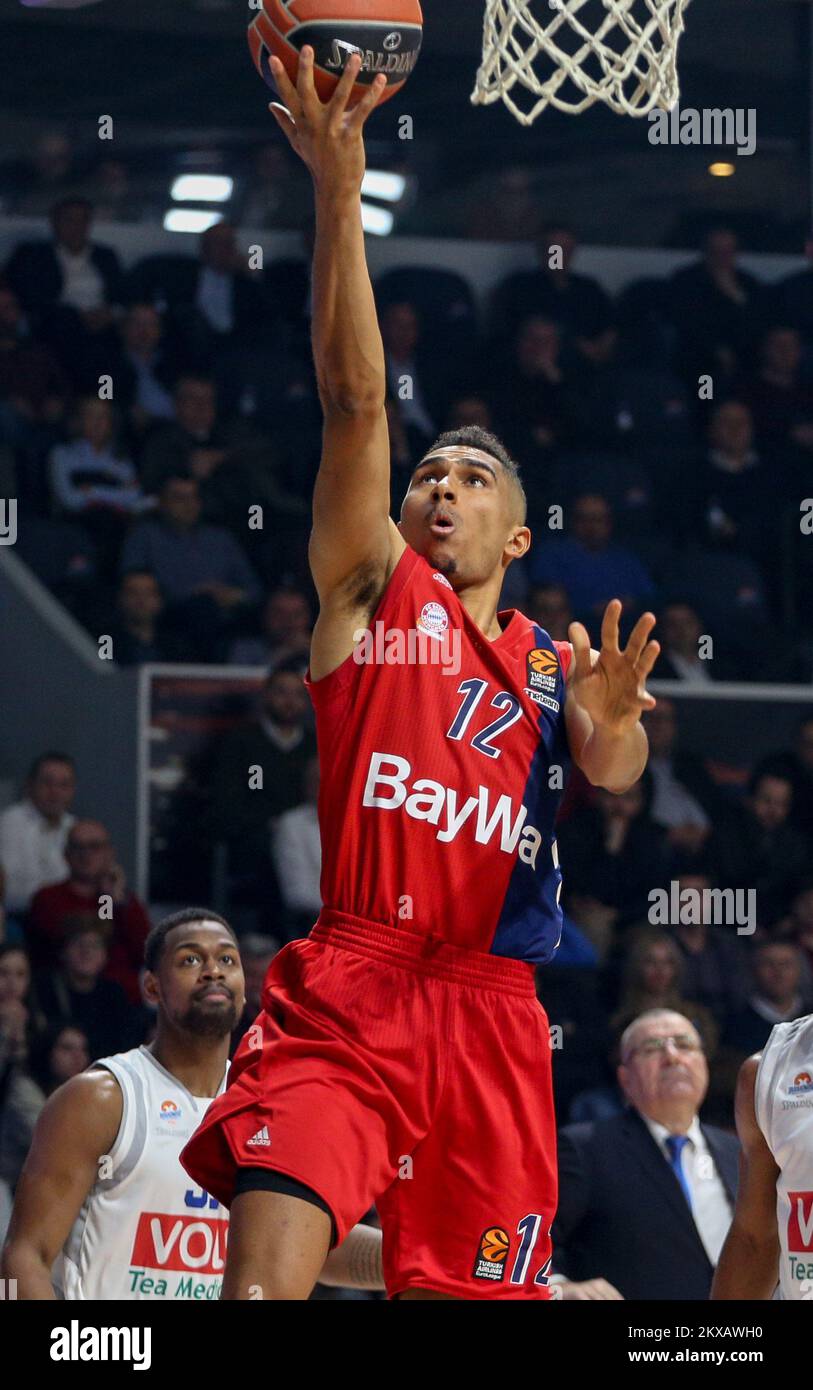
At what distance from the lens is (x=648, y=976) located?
7.82 meters

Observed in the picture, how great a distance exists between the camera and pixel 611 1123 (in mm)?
6113

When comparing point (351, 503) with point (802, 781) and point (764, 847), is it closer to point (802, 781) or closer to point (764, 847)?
point (764, 847)

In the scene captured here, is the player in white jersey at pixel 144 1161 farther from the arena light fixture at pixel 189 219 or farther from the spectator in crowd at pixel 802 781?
the arena light fixture at pixel 189 219

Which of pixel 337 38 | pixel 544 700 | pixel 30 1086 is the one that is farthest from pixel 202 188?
pixel 544 700

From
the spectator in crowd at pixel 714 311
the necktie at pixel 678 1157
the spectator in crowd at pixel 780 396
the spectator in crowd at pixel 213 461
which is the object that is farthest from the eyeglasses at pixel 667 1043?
the spectator in crowd at pixel 714 311

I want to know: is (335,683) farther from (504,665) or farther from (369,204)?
(369,204)

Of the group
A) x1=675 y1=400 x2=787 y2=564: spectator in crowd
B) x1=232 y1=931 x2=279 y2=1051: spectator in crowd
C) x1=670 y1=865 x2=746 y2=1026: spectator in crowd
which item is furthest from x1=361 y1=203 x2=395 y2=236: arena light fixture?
x1=232 y1=931 x2=279 y2=1051: spectator in crowd

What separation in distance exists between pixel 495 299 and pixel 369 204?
1081 millimetres

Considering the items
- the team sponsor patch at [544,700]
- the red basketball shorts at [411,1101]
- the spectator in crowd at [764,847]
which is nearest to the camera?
the red basketball shorts at [411,1101]

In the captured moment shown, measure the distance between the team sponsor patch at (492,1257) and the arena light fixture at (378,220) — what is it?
8676 mm

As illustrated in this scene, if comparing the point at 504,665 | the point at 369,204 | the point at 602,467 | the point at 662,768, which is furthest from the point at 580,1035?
the point at 369,204

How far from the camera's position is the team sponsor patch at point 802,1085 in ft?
13.5

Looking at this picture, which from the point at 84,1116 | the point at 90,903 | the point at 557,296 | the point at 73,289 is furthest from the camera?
the point at 557,296

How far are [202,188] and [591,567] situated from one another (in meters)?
3.61
